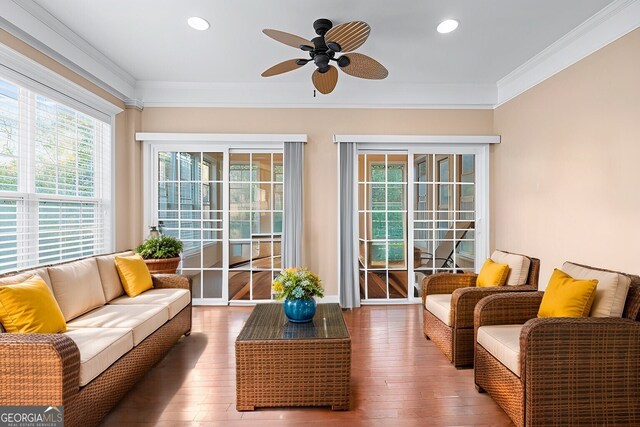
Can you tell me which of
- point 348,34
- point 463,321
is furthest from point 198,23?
point 463,321

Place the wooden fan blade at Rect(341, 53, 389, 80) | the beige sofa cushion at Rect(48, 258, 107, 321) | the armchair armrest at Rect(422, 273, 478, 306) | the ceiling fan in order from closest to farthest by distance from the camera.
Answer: the ceiling fan
the beige sofa cushion at Rect(48, 258, 107, 321)
the wooden fan blade at Rect(341, 53, 389, 80)
the armchair armrest at Rect(422, 273, 478, 306)

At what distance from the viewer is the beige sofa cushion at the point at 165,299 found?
2.99 metres

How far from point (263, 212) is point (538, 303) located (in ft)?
10.8

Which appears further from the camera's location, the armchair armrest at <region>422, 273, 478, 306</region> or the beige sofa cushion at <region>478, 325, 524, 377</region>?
the armchair armrest at <region>422, 273, 478, 306</region>

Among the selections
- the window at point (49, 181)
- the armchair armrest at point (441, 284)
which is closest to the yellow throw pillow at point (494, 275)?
the armchair armrest at point (441, 284)

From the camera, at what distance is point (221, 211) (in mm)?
4594

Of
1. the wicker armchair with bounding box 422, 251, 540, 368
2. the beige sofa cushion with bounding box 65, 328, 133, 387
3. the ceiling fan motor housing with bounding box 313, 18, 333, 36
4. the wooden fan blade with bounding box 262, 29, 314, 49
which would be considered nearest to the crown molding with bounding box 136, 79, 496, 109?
the ceiling fan motor housing with bounding box 313, 18, 333, 36

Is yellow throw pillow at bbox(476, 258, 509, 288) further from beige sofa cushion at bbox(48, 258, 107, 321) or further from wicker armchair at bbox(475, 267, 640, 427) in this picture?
beige sofa cushion at bbox(48, 258, 107, 321)

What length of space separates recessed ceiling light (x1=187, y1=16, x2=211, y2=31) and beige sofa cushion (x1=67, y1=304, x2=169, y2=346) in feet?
8.24

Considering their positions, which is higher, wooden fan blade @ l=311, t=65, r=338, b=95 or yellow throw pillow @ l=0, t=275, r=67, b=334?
wooden fan blade @ l=311, t=65, r=338, b=95

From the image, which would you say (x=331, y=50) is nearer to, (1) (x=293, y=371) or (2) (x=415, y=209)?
(1) (x=293, y=371)

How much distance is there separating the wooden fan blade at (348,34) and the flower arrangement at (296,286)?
70.2 inches

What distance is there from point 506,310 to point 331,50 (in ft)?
7.99

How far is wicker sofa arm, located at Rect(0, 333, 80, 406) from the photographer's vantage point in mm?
1681
